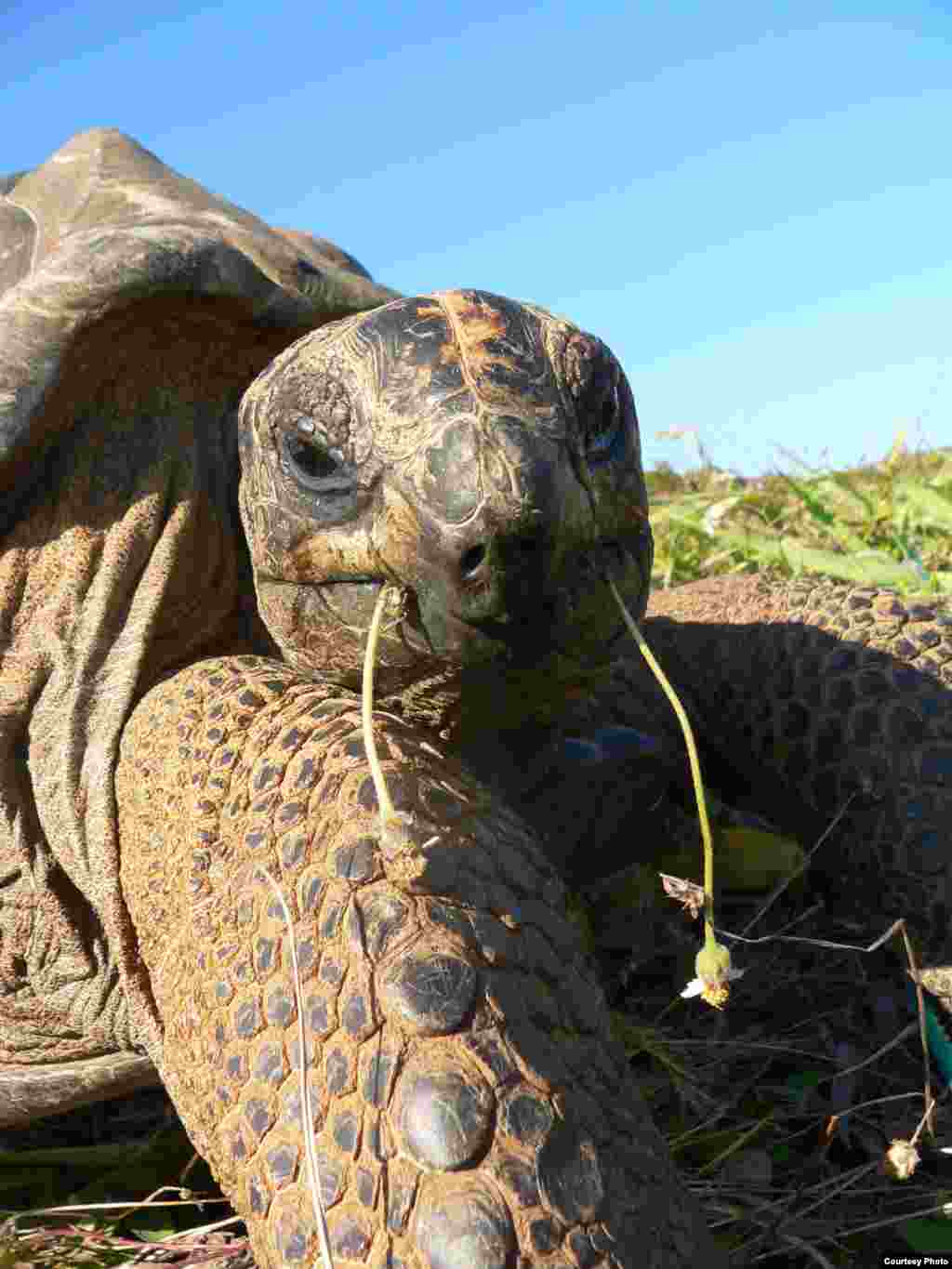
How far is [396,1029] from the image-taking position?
1218 mm

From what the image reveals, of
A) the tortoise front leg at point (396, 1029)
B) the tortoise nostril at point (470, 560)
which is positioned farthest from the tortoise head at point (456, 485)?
the tortoise front leg at point (396, 1029)

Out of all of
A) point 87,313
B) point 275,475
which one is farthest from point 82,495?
point 275,475

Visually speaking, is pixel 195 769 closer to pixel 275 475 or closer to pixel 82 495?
pixel 275 475

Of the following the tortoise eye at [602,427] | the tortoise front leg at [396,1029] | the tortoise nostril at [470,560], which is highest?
the tortoise eye at [602,427]

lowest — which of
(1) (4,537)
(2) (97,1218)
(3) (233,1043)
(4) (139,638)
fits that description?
(2) (97,1218)

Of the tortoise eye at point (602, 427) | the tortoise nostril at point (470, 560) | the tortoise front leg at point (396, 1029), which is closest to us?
the tortoise front leg at point (396, 1029)

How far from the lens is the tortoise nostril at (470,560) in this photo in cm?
139

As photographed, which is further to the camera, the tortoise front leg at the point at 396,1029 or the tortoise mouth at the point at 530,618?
the tortoise mouth at the point at 530,618

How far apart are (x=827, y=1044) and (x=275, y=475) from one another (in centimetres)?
126

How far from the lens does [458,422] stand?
55.2 inches

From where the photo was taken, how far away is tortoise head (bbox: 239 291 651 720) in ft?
4.56

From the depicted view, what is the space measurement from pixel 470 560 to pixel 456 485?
0.08m

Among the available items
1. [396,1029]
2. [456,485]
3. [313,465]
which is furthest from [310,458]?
[396,1029]

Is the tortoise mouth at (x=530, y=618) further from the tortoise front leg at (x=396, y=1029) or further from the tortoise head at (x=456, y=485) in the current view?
the tortoise front leg at (x=396, y=1029)
